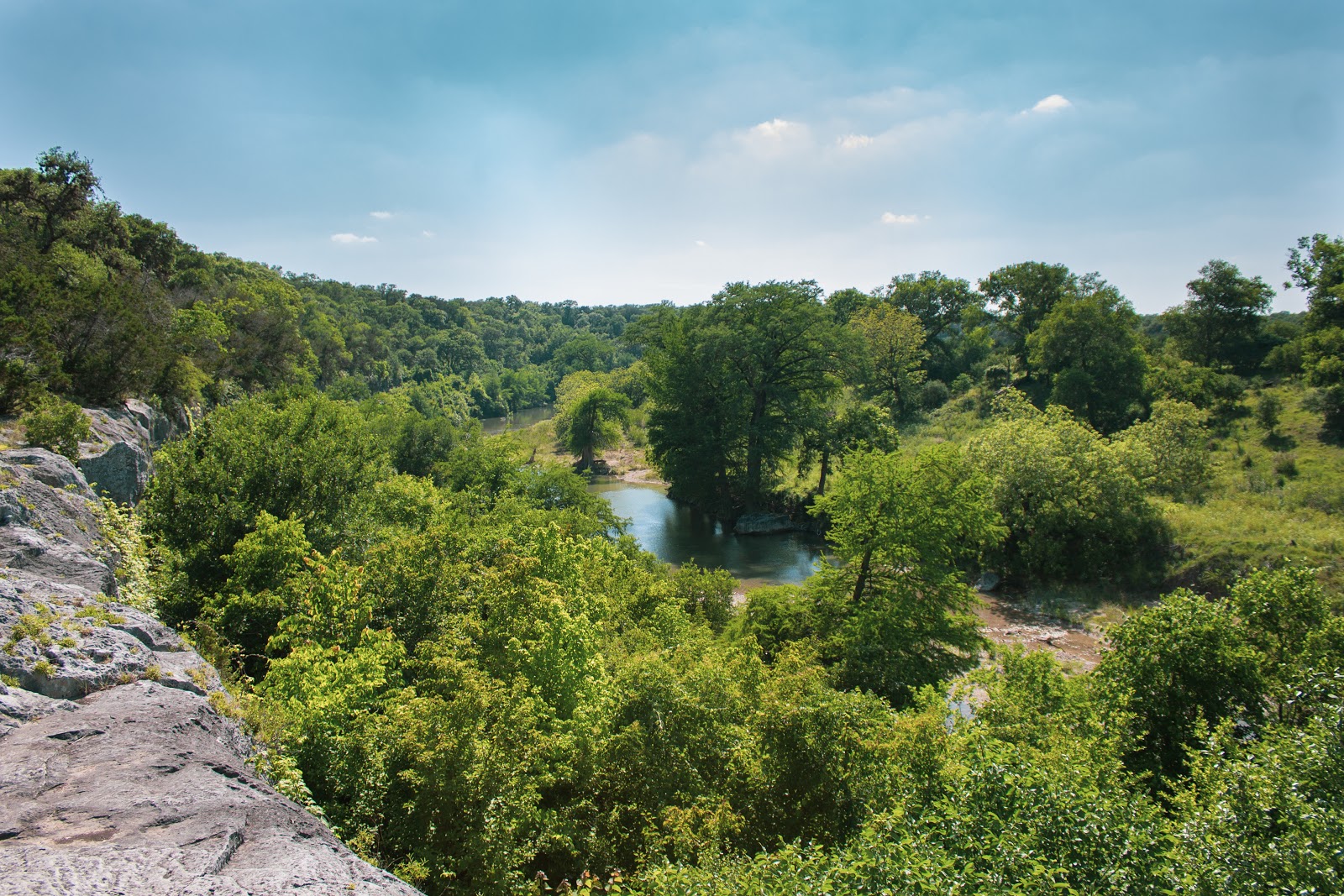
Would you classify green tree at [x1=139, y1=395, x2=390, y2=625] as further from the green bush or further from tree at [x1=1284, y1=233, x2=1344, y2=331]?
tree at [x1=1284, y1=233, x2=1344, y2=331]

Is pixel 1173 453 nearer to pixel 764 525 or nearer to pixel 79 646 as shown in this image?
pixel 764 525

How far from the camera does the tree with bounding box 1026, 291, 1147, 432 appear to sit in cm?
3975

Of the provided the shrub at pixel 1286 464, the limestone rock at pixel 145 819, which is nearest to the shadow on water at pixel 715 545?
the shrub at pixel 1286 464

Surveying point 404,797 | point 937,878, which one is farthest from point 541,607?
point 937,878

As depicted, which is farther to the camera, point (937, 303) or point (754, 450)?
point (937, 303)

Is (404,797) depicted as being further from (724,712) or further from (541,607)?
(724,712)

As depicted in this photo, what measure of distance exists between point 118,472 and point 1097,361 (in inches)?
1922

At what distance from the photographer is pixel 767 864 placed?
6293mm

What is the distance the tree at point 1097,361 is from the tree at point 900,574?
27.6m

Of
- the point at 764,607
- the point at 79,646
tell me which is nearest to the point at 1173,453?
the point at 764,607

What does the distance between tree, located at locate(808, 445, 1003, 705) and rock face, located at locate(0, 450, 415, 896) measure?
45.5 ft

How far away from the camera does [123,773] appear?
211 inches

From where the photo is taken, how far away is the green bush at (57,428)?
12.7 m

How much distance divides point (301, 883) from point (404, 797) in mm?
3943
